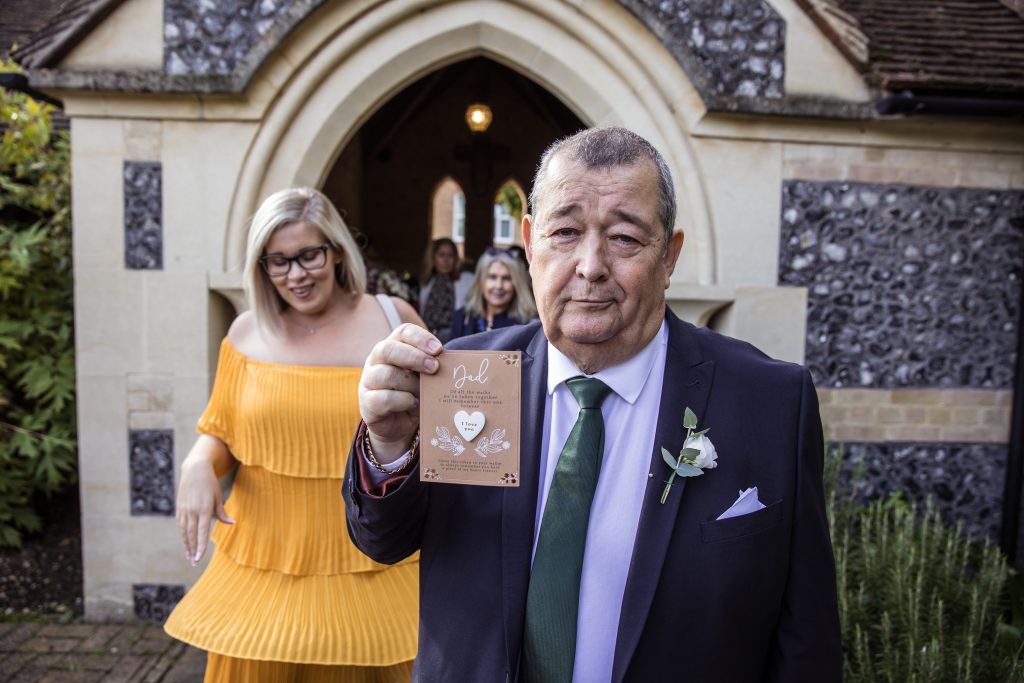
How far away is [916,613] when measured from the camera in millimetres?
3326

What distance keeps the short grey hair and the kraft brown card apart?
1.24 ft

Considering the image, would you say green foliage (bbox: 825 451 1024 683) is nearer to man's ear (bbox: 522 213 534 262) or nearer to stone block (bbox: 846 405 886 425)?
stone block (bbox: 846 405 886 425)

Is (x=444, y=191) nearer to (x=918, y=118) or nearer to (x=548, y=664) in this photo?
(x=918, y=118)

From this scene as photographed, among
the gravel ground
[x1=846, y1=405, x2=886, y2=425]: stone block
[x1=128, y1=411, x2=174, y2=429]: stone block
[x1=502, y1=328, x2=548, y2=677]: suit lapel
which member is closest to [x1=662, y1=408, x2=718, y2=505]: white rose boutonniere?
[x1=502, y1=328, x2=548, y2=677]: suit lapel

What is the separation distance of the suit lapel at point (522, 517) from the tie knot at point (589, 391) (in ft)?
0.30

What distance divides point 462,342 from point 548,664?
2.43 feet

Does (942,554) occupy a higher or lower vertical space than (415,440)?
lower

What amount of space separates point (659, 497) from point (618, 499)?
95 millimetres

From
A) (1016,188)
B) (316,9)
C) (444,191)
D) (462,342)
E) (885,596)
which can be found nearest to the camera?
(462,342)

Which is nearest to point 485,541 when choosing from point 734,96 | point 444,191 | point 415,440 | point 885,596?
point 415,440

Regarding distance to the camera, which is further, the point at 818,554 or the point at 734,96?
the point at 734,96

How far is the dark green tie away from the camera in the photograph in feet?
4.65

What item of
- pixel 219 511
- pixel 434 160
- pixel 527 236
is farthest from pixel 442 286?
pixel 434 160

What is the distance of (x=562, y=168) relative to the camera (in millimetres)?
1476
